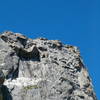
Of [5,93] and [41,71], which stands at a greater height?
[41,71]

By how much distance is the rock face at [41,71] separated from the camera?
35.0m

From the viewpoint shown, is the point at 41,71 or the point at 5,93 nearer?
the point at 5,93

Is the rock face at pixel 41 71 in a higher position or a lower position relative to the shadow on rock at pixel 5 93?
higher

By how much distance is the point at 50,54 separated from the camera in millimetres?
40094

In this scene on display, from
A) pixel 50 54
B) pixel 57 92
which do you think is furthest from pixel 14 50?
pixel 57 92

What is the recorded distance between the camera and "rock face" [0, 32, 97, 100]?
35000 mm

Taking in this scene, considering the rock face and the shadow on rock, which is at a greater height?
the rock face

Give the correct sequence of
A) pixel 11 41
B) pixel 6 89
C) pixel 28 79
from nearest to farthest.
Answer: pixel 6 89
pixel 28 79
pixel 11 41

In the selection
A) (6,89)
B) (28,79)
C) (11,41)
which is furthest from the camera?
(11,41)

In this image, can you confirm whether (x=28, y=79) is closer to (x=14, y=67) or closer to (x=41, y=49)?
(x=14, y=67)

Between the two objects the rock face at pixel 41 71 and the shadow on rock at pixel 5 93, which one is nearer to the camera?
the shadow on rock at pixel 5 93

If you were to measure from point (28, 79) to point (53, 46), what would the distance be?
600cm

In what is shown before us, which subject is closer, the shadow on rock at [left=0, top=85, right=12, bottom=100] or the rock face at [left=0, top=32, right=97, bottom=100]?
the shadow on rock at [left=0, top=85, right=12, bottom=100]

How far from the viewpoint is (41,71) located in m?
38.0
